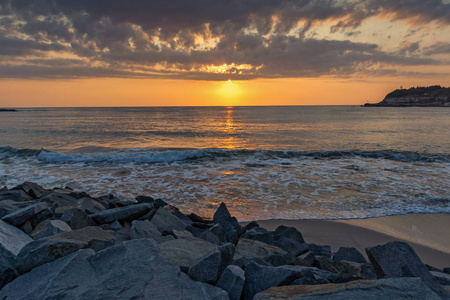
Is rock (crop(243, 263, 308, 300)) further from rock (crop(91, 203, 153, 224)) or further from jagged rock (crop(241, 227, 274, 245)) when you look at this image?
rock (crop(91, 203, 153, 224))

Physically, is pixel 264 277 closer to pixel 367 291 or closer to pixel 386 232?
pixel 367 291

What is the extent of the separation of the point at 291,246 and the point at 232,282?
2.61m

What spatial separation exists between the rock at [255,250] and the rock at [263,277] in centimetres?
130

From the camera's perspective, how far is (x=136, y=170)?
14.9 m

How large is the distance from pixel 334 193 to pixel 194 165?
27.6 feet

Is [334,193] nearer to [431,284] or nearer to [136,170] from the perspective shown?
[431,284]

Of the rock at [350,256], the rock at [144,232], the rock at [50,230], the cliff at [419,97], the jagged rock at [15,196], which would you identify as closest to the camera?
the rock at [50,230]

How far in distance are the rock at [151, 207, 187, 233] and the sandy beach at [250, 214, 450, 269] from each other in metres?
2.39

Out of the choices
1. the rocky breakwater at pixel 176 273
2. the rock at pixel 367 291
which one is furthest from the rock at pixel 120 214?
the rock at pixel 367 291

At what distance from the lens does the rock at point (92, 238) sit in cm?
376

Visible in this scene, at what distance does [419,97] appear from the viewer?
172 metres

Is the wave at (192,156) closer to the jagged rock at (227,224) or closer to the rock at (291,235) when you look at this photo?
the jagged rock at (227,224)

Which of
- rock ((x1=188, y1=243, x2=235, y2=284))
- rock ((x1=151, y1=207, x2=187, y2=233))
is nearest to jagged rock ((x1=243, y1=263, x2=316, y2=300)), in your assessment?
rock ((x1=188, y1=243, x2=235, y2=284))

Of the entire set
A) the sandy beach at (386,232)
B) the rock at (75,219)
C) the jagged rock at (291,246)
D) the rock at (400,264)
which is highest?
the rock at (400,264)
